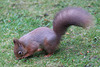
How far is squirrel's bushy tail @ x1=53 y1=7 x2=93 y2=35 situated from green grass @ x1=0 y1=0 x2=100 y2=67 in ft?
2.11

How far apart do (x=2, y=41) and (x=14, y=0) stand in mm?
3156

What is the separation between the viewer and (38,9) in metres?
6.76

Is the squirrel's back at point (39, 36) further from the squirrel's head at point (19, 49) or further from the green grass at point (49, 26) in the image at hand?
the green grass at point (49, 26)

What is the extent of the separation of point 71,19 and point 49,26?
6.94 feet

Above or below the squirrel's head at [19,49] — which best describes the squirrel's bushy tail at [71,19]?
above

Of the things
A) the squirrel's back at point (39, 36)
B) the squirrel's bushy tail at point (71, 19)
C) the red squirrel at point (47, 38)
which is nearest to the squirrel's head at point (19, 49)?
the red squirrel at point (47, 38)

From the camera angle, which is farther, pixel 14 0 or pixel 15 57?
pixel 14 0

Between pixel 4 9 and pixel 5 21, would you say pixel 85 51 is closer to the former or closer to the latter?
pixel 5 21

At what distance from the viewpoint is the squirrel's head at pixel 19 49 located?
158 inches

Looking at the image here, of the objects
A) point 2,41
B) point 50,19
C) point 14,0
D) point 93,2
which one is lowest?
point 2,41

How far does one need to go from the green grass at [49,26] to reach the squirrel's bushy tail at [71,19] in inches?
25.3

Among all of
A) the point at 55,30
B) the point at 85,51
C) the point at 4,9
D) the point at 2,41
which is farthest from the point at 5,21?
the point at 85,51

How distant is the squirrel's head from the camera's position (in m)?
4.02

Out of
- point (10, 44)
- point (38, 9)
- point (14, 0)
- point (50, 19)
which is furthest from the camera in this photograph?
point (14, 0)
